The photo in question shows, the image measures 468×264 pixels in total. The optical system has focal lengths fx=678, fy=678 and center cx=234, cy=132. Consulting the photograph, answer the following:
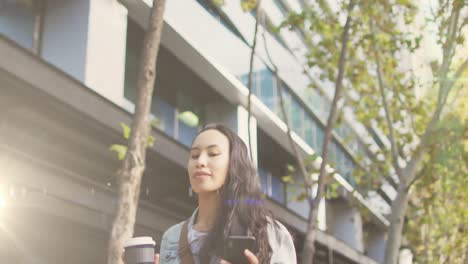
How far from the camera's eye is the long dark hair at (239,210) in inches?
101

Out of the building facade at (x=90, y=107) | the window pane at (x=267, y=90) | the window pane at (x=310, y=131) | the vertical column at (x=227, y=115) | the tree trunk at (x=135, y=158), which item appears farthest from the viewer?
the window pane at (x=310, y=131)

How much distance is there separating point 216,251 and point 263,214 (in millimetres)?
235

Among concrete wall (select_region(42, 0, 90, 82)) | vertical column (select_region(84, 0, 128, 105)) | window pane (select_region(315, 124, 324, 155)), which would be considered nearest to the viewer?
concrete wall (select_region(42, 0, 90, 82))

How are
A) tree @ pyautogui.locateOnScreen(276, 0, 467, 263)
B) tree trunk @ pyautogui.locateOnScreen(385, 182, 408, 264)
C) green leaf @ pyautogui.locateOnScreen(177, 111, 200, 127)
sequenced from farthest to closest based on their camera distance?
green leaf @ pyautogui.locateOnScreen(177, 111, 200, 127) < tree trunk @ pyautogui.locateOnScreen(385, 182, 408, 264) < tree @ pyautogui.locateOnScreen(276, 0, 467, 263)

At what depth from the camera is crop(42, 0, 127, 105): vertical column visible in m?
12.2

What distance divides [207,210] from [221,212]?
9 cm

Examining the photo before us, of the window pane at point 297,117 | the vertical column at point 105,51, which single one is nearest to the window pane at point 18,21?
the vertical column at point 105,51

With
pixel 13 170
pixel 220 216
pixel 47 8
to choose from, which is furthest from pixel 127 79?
pixel 220 216

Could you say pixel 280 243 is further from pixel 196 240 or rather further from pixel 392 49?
pixel 392 49

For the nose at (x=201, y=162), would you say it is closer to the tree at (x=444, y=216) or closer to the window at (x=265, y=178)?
the tree at (x=444, y=216)

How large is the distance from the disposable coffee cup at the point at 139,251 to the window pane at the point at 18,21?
933 centimetres

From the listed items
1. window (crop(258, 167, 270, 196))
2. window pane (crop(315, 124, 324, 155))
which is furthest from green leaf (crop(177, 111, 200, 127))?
window pane (crop(315, 124, 324, 155))

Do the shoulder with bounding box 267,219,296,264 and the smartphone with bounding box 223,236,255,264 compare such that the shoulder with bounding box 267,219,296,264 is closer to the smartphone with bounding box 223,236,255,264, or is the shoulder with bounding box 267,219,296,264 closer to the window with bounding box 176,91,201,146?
the smartphone with bounding box 223,236,255,264

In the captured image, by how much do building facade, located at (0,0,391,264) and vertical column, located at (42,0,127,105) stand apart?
0.02 metres
